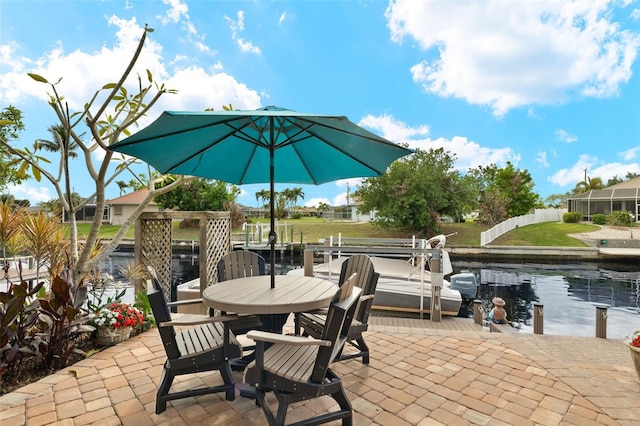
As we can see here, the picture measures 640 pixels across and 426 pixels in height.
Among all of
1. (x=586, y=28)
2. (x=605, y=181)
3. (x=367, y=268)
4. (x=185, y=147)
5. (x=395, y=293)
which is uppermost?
(x=586, y=28)

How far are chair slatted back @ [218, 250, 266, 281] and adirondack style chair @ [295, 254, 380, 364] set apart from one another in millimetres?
866

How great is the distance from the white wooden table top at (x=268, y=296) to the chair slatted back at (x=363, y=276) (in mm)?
402

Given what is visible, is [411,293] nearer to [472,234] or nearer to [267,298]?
[267,298]

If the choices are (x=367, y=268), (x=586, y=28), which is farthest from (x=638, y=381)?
(x=586, y=28)

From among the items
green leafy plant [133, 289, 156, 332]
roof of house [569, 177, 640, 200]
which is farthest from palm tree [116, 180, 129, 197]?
roof of house [569, 177, 640, 200]

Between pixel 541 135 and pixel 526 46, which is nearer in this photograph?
pixel 526 46

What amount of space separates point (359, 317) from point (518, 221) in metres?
24.6

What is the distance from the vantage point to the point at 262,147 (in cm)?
325

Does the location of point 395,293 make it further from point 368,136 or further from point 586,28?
point 586,28

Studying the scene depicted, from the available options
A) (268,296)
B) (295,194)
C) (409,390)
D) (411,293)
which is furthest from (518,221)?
(295,194)

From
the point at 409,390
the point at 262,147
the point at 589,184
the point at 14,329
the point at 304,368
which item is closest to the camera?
the point at 304,368

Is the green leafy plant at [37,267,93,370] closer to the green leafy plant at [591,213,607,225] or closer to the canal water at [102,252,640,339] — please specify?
the canal water at [102,252,640,339]

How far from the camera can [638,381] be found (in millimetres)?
2912

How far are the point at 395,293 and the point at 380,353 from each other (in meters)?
3.28
